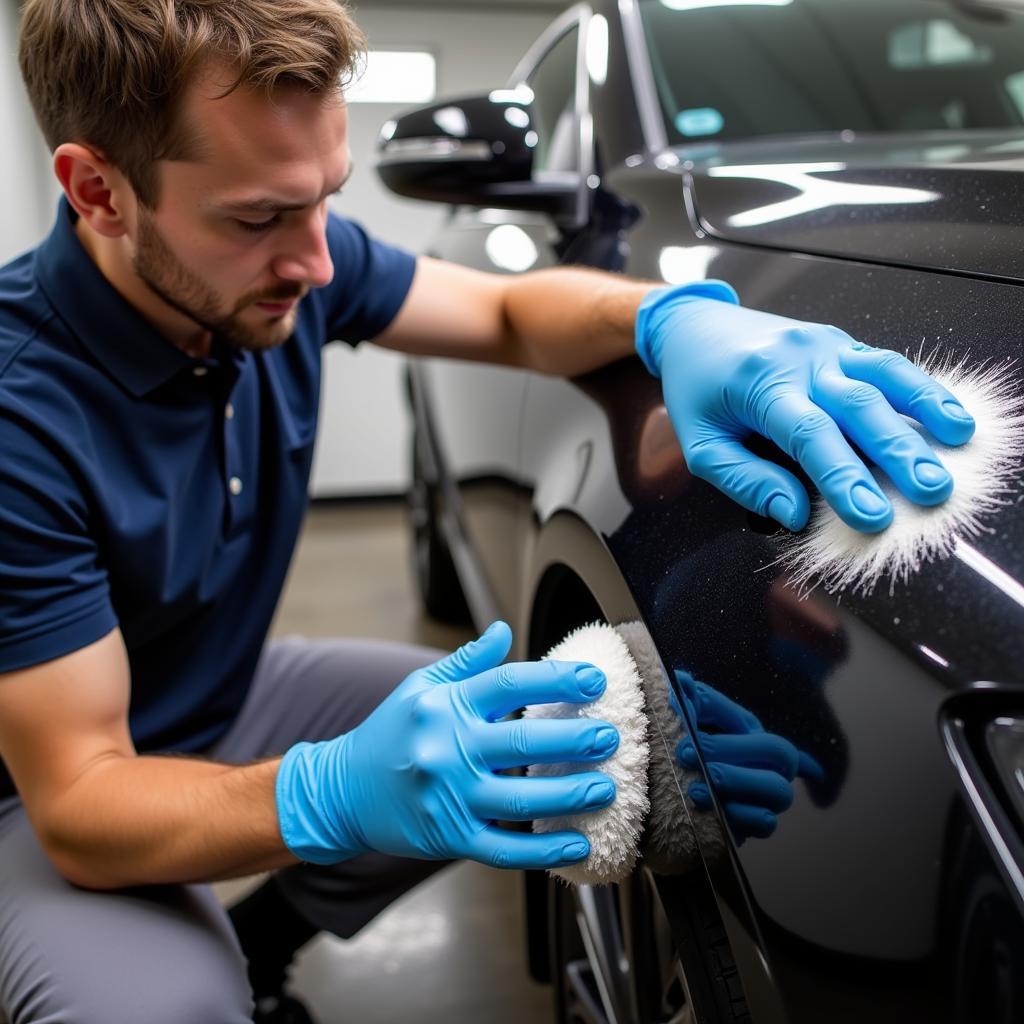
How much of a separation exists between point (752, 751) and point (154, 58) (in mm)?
775

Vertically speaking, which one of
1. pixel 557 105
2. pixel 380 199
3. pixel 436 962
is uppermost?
pixel 557 105

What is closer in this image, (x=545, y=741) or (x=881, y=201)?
(x=545, y=741)

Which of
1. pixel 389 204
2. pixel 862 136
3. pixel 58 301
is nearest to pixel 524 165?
pixel 862 136

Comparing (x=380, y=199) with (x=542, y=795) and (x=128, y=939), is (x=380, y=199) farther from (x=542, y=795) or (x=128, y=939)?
(x=542, y=795)

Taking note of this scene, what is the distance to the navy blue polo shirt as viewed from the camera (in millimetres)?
955

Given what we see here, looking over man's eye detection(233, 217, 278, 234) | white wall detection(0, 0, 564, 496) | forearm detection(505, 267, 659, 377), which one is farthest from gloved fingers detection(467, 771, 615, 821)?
white wall detection(0, 0, 564, 496)

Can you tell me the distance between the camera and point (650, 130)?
1219 mm

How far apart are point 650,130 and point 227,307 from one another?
52 centimetres

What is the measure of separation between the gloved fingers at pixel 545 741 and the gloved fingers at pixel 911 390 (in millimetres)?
280

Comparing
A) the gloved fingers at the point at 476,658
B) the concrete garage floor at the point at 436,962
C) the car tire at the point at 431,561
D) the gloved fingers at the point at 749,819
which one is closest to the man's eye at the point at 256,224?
the gloved fingers at the point at 476,658

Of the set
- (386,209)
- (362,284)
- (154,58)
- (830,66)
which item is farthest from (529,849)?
(386,209)

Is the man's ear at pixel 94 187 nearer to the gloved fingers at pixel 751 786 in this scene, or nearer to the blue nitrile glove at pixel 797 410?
the blue nitrile glove at pixel 797 410

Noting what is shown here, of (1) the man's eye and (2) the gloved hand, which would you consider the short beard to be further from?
(2) the gloved hand

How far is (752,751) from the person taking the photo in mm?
589
